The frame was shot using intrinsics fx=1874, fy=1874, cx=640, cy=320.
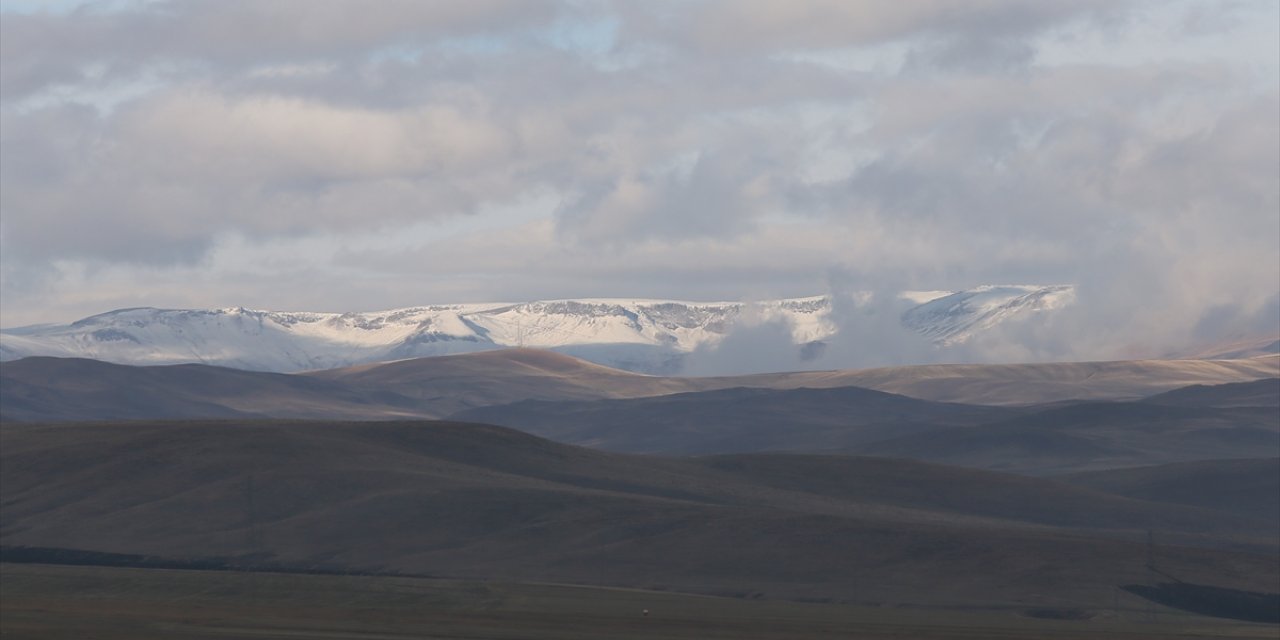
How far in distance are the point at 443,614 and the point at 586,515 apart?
4142 cm

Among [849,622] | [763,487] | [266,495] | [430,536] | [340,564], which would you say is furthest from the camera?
[763,487]

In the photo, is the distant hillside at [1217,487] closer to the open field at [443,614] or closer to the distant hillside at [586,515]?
the distant hillside at [586,515]

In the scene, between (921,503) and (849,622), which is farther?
(921,503)

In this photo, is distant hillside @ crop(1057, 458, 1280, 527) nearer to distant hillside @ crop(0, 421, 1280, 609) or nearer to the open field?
distant hillside @ crop(0, 421, 1280, 609)

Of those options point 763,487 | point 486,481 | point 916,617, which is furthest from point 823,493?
point 916,617

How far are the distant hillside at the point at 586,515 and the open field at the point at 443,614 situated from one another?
25.8ft

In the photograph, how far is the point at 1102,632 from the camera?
303 feet

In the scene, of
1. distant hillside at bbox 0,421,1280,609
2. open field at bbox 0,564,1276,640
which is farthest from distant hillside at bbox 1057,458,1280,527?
open field at bbox 0,564,1276,640

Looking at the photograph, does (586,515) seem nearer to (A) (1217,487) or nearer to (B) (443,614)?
(B) (443,614)

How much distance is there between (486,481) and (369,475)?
9.29m

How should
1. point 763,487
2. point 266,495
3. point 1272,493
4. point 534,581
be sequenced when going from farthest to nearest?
point 1272,493 → point 763,487 → point 266,495 → point 534,581

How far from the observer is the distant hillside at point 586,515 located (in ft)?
382

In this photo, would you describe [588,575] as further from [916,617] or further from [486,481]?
[486,481]

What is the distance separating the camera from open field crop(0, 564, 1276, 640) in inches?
3172
